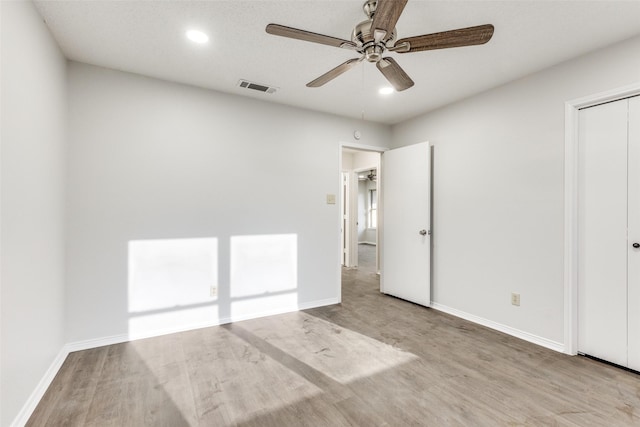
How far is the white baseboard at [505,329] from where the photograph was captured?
261 centimetres

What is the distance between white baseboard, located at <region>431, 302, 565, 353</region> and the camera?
103 inches

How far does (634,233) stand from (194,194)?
3741mm

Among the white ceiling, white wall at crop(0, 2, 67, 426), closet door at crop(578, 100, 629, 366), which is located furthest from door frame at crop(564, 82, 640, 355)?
white wall at crop(0, 2, 67, 426)

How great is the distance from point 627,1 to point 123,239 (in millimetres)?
4117

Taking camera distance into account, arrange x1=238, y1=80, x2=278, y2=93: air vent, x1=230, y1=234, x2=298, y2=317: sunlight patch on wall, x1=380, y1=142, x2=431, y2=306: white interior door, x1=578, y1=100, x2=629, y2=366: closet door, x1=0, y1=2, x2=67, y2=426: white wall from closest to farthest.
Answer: x1=0, y1=2, x2=67, y2=426: white wall → x1=578, y1=100, x2=629, y2=366: closet door → x1=238, y1=80, x2=278, y2=93: air vent → x1=230, y1=234, x2=298, y2=317: sunlight patch on wall → x1=380, y1=142, x2=431, y2=306: white interior door

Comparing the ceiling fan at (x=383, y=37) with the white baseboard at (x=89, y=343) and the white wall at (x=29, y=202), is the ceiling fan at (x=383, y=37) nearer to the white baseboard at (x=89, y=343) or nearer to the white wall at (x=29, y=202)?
the white wall at (x=29, y=202)

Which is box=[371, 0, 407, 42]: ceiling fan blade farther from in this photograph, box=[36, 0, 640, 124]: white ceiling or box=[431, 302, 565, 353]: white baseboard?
box=[431, 302, 565, 353]: white baseboard

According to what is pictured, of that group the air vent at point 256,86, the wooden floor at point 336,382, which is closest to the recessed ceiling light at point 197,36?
the air vent at point 256,86

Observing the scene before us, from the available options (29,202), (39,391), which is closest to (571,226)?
(29,202)

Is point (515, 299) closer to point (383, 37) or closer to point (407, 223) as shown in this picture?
point (407, 223)

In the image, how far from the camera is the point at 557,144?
2.61 metres

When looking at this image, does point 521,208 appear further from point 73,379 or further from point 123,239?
point 73,379

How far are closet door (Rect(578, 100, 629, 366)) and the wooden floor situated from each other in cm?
23

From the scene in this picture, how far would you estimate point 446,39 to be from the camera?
175 centimetres
